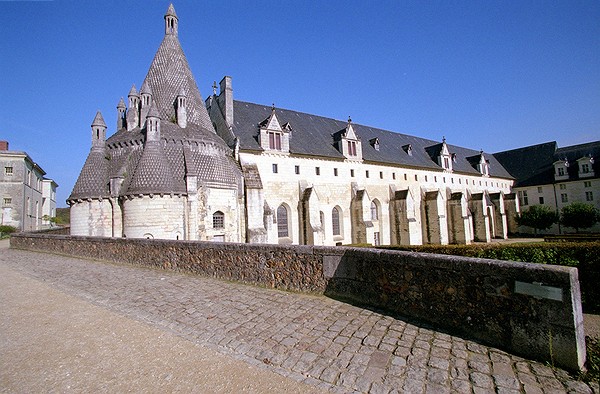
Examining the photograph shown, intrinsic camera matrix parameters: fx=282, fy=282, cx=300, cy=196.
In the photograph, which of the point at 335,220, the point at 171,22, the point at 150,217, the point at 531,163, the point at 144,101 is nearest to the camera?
Answer: the point at 150,217

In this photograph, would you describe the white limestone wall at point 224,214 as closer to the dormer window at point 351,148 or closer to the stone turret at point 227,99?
the stone turret at point 227,99

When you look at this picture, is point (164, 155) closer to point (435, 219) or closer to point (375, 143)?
point (375, 143)

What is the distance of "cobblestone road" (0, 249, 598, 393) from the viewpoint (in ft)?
11.8

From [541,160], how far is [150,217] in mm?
56463

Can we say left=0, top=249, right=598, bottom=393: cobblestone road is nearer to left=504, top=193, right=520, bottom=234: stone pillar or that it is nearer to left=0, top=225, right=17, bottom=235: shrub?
left=0, top=225, right=17, bottom=235: shrub

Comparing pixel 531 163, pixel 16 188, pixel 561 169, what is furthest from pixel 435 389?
pixel 531 163

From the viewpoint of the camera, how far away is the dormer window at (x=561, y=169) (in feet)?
135

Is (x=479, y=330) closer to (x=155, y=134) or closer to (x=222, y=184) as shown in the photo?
(x=222, y=184)

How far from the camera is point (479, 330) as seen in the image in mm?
4652

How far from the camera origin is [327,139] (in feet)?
96.5

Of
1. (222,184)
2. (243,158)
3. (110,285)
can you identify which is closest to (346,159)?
(243,158)

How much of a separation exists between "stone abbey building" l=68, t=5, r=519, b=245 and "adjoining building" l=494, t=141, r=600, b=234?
47.2ft

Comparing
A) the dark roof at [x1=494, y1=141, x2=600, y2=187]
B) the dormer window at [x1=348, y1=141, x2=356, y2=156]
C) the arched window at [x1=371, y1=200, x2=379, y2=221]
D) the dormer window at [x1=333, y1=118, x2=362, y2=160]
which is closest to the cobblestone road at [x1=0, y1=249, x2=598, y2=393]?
the dormer window at [x1=333, y1=118, x2=362, y2=160]

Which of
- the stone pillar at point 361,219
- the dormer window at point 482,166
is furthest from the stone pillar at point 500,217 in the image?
the stone pillar at point 361,219
